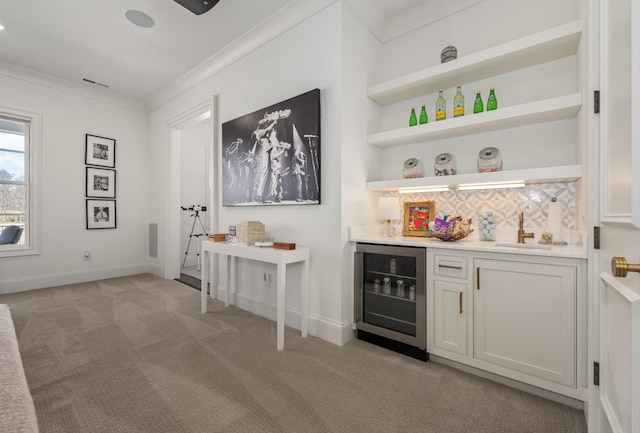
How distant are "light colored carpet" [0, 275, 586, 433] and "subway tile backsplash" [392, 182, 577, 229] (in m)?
1.26

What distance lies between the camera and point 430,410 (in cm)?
166

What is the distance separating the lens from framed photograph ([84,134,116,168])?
15.4 ft

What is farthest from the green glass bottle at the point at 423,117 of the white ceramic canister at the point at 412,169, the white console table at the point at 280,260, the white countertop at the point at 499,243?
the white console table at the point at 280,260

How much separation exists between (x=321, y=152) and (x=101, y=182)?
4.27 m

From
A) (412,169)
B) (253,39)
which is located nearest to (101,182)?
(253,39)

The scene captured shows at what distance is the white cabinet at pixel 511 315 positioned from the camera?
1.66 m

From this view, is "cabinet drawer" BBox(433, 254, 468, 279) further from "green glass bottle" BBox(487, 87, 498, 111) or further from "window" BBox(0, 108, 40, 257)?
"window" BBox(0, 108, 40, 257)

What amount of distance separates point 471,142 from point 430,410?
2.10 m

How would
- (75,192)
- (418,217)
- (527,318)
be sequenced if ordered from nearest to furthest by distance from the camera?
(527,318)
(418,217)
(75,192)

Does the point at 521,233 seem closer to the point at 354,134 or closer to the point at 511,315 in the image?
the point at 511,315

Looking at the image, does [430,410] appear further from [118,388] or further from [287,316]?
[118,388]

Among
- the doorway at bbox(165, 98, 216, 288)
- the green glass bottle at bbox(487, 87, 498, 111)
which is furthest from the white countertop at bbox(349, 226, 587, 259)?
the doorway at bbox(165, 98, 216, 288)

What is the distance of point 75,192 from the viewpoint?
4.60 metres

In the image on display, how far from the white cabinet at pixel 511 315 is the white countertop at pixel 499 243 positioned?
1.9 inches
